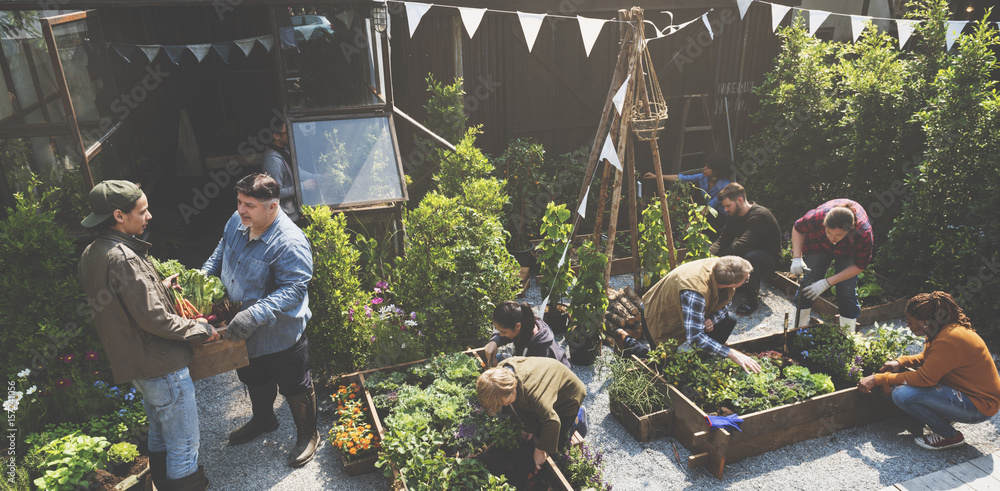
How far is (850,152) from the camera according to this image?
7.36 m

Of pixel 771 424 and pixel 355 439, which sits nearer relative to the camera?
pixel 355 439

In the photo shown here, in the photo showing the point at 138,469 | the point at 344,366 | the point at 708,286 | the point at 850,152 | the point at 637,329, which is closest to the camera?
the point at 138,469

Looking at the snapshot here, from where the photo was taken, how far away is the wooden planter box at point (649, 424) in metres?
4.45

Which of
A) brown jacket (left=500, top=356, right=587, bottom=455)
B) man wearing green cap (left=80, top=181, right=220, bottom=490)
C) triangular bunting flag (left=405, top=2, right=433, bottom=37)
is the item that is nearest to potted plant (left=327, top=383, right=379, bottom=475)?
man wearing green cap (left=80, top=181, right=220, bottom=490)

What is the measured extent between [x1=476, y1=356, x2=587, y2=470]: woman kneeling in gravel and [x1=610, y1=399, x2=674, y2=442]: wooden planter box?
0.80 metres

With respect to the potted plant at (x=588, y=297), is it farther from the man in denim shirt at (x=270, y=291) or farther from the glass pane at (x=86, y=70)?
the glass pane at (x=86, y=70)

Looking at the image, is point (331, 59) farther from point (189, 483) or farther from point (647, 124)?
point (189, 483)

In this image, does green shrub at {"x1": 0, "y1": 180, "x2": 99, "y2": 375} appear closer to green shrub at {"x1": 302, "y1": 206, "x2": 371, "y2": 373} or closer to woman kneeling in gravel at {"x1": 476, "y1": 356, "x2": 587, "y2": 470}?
green shrub at {"x1": 302, "y1": 206, "x2": 371, "y2": 373}

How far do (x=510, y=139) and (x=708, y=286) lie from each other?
15.9ft

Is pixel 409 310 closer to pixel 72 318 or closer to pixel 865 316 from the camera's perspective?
pixel 72 318

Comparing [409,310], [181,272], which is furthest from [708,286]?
[181,272]

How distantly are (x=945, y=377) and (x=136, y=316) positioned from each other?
220 inches

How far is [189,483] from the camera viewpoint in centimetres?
371

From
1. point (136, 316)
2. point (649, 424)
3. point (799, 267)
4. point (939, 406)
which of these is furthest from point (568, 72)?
point (136, 316)
